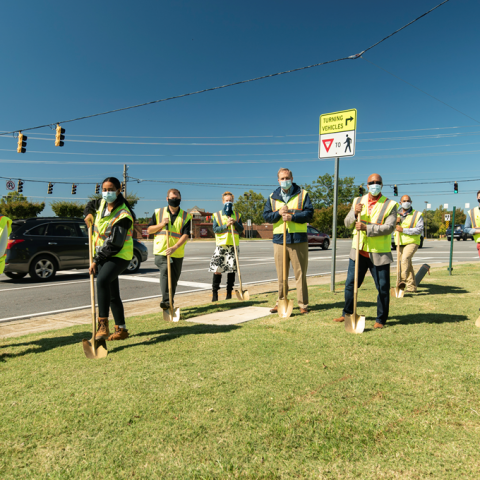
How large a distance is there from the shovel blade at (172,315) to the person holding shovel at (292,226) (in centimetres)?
147

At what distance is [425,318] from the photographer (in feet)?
18.3

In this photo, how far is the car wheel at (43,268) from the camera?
1127 centimetres

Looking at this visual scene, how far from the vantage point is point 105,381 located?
134 inches

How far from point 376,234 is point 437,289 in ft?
14.7

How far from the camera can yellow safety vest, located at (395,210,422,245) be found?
324 inches

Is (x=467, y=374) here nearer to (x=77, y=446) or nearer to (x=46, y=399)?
(x=77, y=446)

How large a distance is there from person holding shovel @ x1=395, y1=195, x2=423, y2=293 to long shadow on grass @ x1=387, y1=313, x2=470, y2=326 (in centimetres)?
252

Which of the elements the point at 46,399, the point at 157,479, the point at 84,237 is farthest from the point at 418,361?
the point at 84,237

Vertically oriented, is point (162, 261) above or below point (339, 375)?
above

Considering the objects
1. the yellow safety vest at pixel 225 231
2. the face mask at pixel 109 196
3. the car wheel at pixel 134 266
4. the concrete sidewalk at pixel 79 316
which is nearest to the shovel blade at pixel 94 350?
the face mask at pixel 109 196

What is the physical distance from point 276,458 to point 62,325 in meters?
4.78

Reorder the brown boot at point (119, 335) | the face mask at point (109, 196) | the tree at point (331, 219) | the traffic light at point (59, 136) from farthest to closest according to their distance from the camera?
the tree at point (331, 219) < the traffic light at point (59, 136) < the brown boot at point (119, 335) < the face mask at point (109, 196)

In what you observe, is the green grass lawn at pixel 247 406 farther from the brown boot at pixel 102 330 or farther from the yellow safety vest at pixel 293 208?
the yellow safety vest at pixel 293 208

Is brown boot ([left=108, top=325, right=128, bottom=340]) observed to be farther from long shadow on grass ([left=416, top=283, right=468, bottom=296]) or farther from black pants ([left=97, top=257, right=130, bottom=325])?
long shadow on grass ([left=416, top=283, right=468, bottom=296])
